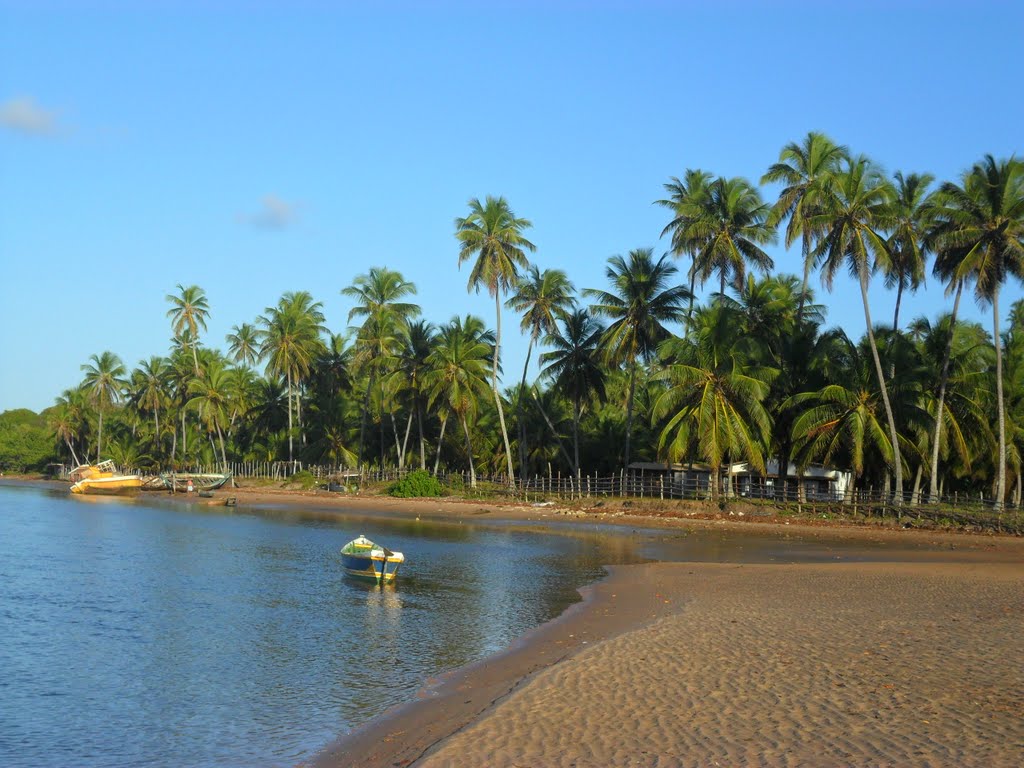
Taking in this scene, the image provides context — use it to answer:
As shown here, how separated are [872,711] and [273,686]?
863cm

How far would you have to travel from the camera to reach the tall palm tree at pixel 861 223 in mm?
38656

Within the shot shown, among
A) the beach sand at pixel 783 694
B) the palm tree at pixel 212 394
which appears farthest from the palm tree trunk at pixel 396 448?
the beach sand at pixel 783 694

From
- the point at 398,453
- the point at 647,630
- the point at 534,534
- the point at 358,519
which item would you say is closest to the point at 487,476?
the point at 398,453

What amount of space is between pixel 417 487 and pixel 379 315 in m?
13.0

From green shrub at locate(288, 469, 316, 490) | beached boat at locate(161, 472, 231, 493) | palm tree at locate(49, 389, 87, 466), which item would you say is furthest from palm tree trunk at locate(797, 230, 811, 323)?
palm tree at locate(49, 389, 87, 466)

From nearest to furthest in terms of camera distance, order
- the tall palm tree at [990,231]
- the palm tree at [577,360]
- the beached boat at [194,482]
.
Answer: the tall palm tree at [990,231]
the palm tree at [577,360]
the beached boat at [194,482]

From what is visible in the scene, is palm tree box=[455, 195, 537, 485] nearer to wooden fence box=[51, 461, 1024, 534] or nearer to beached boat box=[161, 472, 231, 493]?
wooden fence box=[51, 461, 1024, 534]

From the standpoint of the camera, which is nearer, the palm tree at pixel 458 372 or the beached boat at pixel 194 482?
the palm tree at pixel 458 372

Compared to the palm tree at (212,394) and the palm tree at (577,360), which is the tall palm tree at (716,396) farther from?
the palm tree at (212,394)

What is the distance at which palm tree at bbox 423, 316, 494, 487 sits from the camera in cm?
5538

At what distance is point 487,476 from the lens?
6369 cm

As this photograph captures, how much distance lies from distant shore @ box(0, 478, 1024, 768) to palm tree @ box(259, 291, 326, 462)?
50978mm

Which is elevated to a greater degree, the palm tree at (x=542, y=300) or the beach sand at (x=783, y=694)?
the palm tree at (x=542, y=300)

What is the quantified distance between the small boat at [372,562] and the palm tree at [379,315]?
1465 inches
